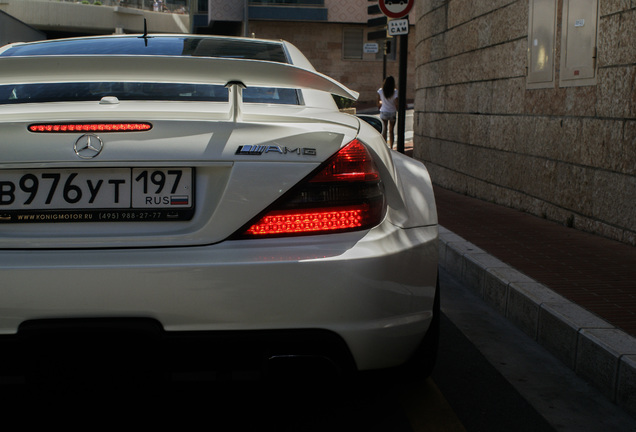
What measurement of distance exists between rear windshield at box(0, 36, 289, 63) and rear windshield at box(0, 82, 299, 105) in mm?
350

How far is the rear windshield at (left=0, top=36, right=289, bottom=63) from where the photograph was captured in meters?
3.88

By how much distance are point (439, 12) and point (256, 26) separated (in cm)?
3010

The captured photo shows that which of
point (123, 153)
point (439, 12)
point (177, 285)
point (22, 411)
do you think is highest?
point (439, 12)

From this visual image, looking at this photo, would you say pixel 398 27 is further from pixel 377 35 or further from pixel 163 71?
pixel 163 71

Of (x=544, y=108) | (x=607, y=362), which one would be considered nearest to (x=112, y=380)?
(x=607, y=362)

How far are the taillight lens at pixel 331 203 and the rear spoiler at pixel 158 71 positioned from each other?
0.43 metres

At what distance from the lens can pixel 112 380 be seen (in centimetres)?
257

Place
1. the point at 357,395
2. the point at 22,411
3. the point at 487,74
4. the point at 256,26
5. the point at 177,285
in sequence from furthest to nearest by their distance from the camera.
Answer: the point at 256,26 → the point at 487,74 → the point at 357,395 → the point at 22,411 → the point at 177,285

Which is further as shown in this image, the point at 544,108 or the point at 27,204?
the point at 544,108

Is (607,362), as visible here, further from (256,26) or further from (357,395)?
(256,26)

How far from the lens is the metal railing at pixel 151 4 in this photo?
7119cm

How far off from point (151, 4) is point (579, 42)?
6966cm

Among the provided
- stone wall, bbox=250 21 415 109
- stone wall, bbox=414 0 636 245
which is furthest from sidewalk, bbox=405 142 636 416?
stone wall, bbox=250 21 415 109

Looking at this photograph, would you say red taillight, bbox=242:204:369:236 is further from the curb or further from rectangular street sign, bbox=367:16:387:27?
rectangular street sign, bbox=367:16:387:27
